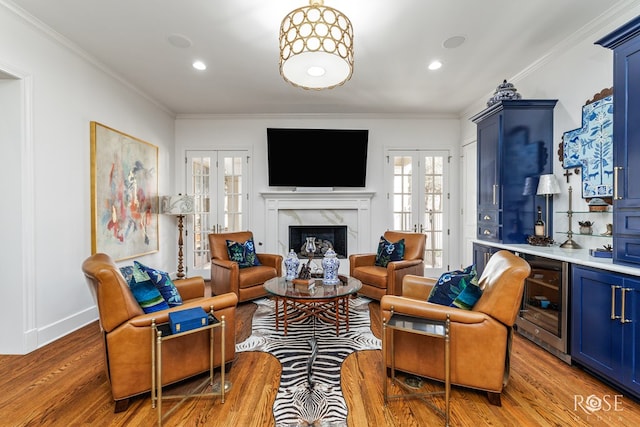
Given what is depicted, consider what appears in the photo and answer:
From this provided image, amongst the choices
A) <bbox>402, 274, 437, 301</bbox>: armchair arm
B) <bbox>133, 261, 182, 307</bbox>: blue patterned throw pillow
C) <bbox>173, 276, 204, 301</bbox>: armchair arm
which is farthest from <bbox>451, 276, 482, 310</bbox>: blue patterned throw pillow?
<bbox>173, 276, 204, 301</bbox>: armchair arm

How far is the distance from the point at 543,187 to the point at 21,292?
504cm

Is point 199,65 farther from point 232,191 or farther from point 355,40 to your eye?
point 232,191

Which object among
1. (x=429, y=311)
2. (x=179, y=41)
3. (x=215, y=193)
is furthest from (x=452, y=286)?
(x=215, y=193)

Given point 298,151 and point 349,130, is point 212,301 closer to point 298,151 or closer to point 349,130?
→ point 298,151

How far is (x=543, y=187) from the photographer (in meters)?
2.99

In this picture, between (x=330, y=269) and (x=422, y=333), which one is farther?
(x=330, y=269)

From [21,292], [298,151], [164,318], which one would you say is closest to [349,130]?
[298,151]

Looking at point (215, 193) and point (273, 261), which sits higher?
point (215, 193)

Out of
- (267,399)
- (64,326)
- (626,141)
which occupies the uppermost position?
(626,141)

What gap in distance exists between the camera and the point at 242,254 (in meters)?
4.06

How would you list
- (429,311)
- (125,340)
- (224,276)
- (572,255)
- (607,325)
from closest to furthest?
Answer: (125,340) < (429,311) < (607,325) < (572,255) < (224,276)

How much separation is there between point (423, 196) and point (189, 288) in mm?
4102

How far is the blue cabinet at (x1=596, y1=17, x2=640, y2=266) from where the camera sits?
6.26ft

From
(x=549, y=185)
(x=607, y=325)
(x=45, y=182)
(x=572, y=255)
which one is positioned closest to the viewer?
(x=607, y=325)
